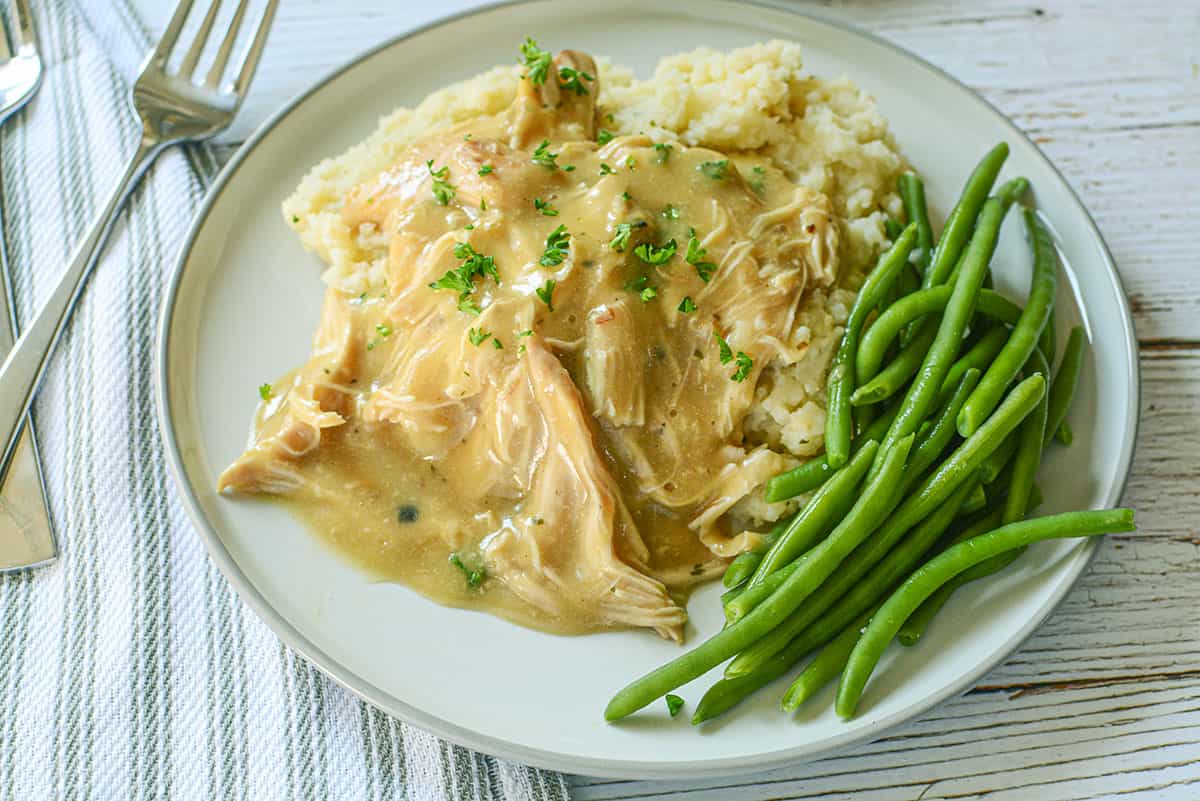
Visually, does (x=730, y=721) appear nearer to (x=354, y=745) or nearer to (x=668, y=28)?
(x=354, y=745)

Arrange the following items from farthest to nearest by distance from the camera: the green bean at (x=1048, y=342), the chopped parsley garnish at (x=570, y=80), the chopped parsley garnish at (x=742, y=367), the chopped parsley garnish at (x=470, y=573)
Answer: the chopped parsley garnish at (x=570, y=80), the green bean at (x=1048, y=342), the chopped parsley garnish at (x=742, y=367), the chopped parsley garnish at (x=470, y=573)

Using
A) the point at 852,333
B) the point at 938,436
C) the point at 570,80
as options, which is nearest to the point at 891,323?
the point at 852,333

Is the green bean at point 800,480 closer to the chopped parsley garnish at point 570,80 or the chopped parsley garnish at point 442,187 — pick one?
the chopped parsley garnish at point 442,187

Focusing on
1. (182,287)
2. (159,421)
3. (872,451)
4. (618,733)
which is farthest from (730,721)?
(182,287)

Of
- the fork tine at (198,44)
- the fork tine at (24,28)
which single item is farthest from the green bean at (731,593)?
the fork tine at (24,28)

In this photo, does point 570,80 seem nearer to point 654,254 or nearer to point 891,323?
point 654,254

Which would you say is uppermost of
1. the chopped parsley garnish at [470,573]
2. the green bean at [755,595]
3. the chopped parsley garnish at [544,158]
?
the chopped parsley garnish at [544,158]

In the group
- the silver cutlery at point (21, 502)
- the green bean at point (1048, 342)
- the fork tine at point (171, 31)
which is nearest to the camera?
the silver cutlery at point (21, 502)
